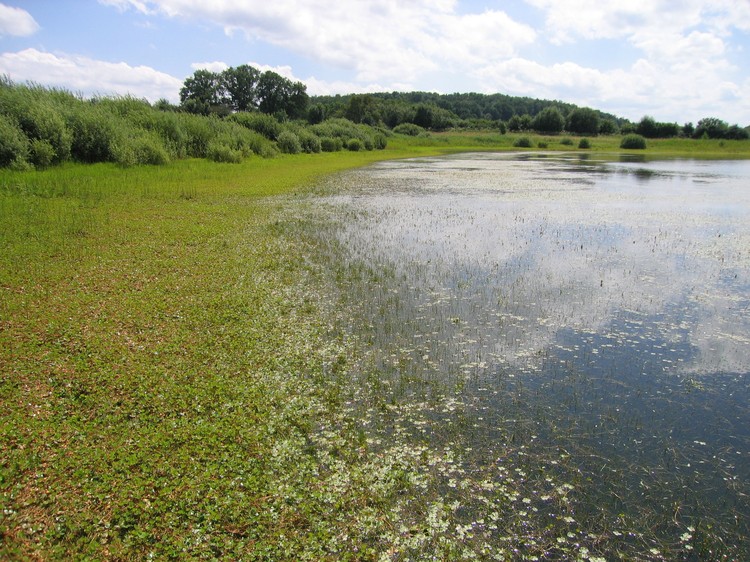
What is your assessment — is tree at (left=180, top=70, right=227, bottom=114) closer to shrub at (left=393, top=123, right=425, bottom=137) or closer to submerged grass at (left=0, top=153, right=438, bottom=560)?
shrub at (left=393, top=123, right=425, bottom=137)

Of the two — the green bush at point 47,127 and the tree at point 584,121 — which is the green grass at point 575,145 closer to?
the tree at point 584,121

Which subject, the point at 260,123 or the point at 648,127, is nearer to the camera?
the point at 260,123

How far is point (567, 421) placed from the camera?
518 centimetres

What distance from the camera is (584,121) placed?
102 meters

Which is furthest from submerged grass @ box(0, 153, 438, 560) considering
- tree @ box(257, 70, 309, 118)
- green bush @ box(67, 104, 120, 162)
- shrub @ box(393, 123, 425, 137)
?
tree @ box(257, 70, 309, 118)

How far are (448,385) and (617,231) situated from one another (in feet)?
36.7

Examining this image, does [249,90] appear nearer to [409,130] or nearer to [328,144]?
[409,130]

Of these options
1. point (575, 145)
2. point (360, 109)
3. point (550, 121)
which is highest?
point (360, 109)

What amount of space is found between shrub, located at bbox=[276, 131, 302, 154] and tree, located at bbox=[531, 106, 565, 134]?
79.2m

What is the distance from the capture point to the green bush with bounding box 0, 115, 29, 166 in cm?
1862

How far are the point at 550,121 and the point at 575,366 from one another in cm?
11133

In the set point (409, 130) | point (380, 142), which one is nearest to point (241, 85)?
point (409, 130)

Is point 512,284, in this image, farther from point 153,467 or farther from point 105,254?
point 105,254

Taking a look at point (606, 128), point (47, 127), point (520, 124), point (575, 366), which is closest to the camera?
point (575, 366)
